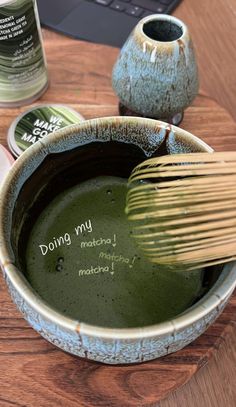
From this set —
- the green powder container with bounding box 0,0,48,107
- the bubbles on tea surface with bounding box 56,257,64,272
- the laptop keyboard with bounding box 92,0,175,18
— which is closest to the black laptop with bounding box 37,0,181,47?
the laptop keyboard with bounding box 92,0,175,18

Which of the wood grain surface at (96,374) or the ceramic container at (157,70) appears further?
the ceramic container at (157,70)

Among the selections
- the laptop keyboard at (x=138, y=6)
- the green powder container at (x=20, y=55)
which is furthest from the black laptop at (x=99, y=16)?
the green powder container at (x=20, y=55)

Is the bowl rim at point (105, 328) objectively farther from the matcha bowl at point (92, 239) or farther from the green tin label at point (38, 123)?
the green tin label at point (38, 123)

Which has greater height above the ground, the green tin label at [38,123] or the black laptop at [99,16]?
the black laptop at [99,16]

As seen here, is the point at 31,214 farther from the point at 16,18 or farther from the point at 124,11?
the point at 124,11

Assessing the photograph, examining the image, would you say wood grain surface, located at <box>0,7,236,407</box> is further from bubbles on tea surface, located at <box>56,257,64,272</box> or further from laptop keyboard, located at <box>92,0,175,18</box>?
laptop keyboard, located at <box>92,0,175,18</box>

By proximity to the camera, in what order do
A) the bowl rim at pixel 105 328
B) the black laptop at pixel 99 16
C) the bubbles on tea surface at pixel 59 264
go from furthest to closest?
the black laptop at pixel 99 16
the bubbles on tea surface at pixel 59 264
the bowl rim at pixel 105 328
